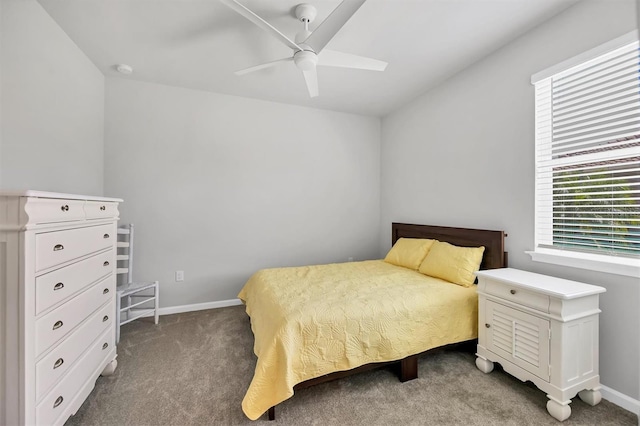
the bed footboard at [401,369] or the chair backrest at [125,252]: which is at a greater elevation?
the chair backrest at [125,252]

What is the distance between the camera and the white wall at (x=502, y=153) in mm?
1670

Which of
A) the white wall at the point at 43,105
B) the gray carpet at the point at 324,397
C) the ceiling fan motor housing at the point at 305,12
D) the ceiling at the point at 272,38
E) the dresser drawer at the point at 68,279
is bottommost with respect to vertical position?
the gray carpet at the point at 324,397

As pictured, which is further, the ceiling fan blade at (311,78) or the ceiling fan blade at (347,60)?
the ceiling fan blade at (311,78)

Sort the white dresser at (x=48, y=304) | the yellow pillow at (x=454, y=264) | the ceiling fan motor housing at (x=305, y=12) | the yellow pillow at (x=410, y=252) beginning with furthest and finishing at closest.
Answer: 1. the yellow pillow at (x=410, y=252)
2. the yellow pillow at (x=454, y=264)
3. the ceiling fan motor housing at (x=305, y=12)
4. the white dresser at (x=48, y=304)

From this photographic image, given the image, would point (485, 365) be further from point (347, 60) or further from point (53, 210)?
point (53, 210)

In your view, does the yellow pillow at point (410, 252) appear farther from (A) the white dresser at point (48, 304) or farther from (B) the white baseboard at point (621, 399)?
(A) the white dresser at point (48, 304)

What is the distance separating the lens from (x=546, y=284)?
5.62 feet

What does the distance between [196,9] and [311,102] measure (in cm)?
184

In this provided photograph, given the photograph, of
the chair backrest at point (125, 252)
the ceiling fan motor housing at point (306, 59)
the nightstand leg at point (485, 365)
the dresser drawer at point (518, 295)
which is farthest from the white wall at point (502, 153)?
the chair backrest at point (125, 252)

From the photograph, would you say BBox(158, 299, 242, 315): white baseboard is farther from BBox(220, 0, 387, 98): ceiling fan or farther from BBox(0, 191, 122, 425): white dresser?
BBox(220, 0, 387, 98): ceiling fan

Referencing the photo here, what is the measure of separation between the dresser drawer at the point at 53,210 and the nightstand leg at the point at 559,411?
284 centimetres

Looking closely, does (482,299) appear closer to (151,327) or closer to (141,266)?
(151,327)

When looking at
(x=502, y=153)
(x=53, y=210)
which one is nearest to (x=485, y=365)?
(x=502, y=153)

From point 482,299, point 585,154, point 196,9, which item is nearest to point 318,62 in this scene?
point 196,9
